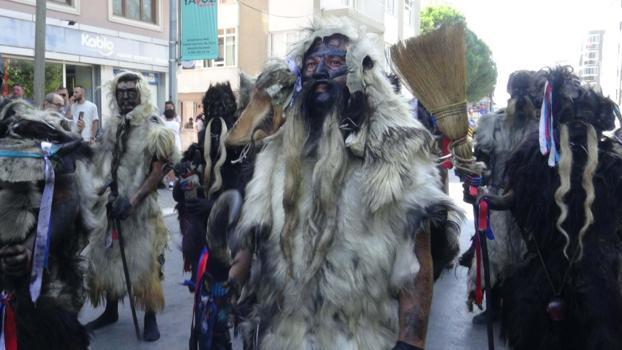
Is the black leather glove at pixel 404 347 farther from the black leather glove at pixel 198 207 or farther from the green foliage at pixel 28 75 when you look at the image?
the green foliage at pixel 28 75

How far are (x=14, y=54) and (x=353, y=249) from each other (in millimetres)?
12650

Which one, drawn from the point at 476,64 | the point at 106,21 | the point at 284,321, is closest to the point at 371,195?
the point at 284,321

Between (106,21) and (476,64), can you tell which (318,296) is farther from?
(476,64)

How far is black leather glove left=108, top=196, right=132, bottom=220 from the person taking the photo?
14.8ft

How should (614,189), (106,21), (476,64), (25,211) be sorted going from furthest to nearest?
(476,64) → (106,21) → (614,189) → (25,211)

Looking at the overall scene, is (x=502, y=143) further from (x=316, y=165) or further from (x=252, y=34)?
(x=252, y=34)

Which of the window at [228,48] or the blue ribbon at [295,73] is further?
the window at [228,48]

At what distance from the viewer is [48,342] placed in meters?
2.62

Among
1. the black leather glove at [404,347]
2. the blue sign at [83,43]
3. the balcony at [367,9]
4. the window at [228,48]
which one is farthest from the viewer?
the window at [228,48]

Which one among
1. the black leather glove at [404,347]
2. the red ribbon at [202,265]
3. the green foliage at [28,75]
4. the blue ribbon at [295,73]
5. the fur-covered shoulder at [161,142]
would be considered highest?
the green foliage at [28,75]

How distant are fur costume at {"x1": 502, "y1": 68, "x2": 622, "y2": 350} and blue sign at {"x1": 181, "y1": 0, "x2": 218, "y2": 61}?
1178 centimetres

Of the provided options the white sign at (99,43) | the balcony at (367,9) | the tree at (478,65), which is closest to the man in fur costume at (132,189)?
the white sign at (99,43)

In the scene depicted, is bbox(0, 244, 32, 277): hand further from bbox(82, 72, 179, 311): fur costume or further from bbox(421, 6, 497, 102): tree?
bbox(421, 6, 497, 102): tree

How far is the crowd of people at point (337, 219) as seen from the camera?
1901 millimetres
